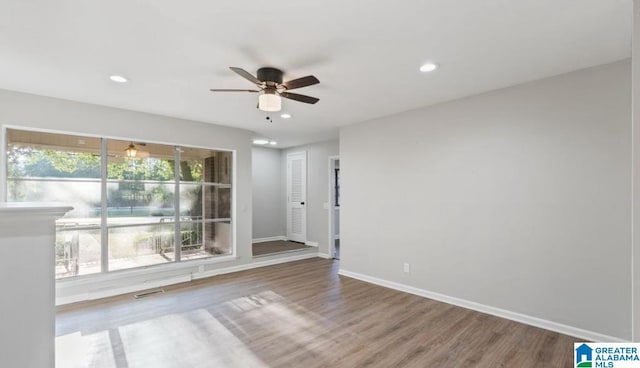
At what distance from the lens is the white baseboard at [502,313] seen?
2789mm

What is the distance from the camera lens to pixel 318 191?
6.69 metres

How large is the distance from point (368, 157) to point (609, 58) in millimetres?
2941

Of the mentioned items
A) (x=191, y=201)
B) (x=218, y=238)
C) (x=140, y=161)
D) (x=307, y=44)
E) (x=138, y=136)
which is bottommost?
(x=218, y=238)

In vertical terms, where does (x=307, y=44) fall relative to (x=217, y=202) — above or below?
above

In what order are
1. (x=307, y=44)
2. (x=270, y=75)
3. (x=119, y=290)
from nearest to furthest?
(x=307, y=44), (x=270, y=75), (x=119, y=290)

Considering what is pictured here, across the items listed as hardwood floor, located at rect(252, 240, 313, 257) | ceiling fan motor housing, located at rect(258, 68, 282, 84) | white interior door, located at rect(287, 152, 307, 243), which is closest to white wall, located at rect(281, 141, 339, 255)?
white interior door, located at rect(287, 152, 307, 243)

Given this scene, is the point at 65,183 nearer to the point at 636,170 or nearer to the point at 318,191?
the point at 318,191

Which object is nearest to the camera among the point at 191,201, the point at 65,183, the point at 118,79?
the point at 118,79

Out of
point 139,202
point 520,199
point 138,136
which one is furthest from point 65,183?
point 520,199

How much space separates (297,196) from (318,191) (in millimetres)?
827

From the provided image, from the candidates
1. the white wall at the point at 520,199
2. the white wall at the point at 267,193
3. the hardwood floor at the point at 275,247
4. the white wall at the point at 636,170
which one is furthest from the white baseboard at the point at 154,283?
the white wall at the point at 636,170

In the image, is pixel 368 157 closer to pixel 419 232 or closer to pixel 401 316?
pixel 419 232

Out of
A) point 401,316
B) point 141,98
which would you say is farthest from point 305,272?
point 141,98

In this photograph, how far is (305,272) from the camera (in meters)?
5.19
